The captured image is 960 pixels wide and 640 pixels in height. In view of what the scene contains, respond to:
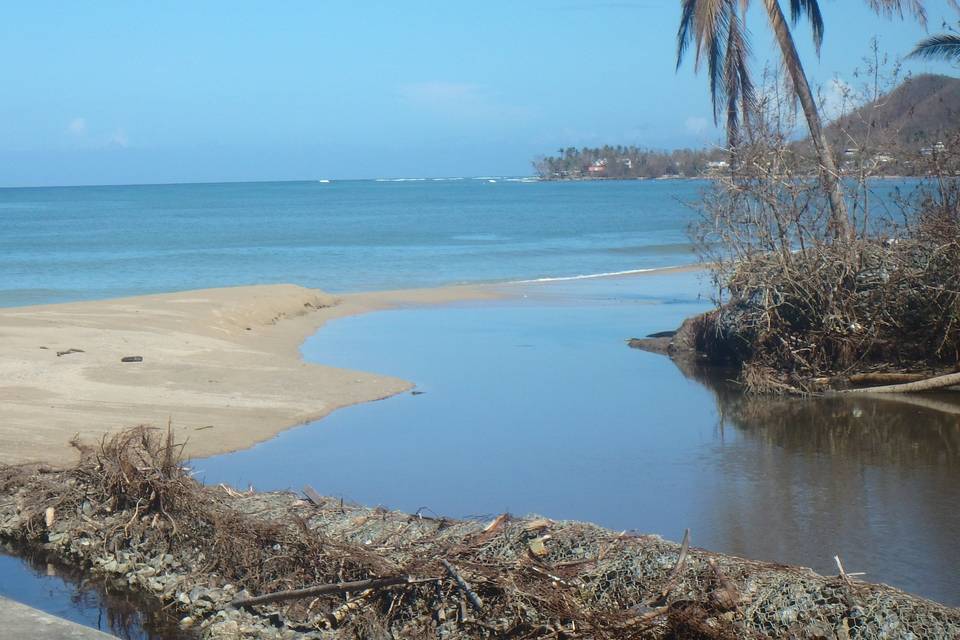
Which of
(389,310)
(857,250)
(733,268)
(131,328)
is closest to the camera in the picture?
(857,250)

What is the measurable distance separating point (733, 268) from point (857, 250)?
1.81m

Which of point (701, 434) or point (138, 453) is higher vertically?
point (138, 453)

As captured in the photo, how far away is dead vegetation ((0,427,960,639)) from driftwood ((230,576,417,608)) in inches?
0.5

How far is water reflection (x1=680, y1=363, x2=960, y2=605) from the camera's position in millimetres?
7712

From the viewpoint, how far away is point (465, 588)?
597 cm

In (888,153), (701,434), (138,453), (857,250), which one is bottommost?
(701,434)

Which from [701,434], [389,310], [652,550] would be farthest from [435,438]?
[389,310]

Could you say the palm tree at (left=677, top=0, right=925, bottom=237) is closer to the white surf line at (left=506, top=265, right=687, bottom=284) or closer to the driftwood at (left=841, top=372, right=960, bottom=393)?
the driftwood at (left=841, top=372, right=960, bottom=393)

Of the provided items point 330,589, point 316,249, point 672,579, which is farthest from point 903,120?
point 316,249

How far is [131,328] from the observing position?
57.2 ft

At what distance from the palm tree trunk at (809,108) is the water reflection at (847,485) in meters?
3.10

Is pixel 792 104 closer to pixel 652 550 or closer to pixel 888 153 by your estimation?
pixel 888 153

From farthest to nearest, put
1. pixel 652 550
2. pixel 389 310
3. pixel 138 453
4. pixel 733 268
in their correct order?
pixel 389 310, pixel 733 268, pixel 138 453, pixel 652 550

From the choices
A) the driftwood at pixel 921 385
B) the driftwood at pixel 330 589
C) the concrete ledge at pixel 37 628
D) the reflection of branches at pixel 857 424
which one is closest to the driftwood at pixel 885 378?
the driftwood at pixel 921 385
